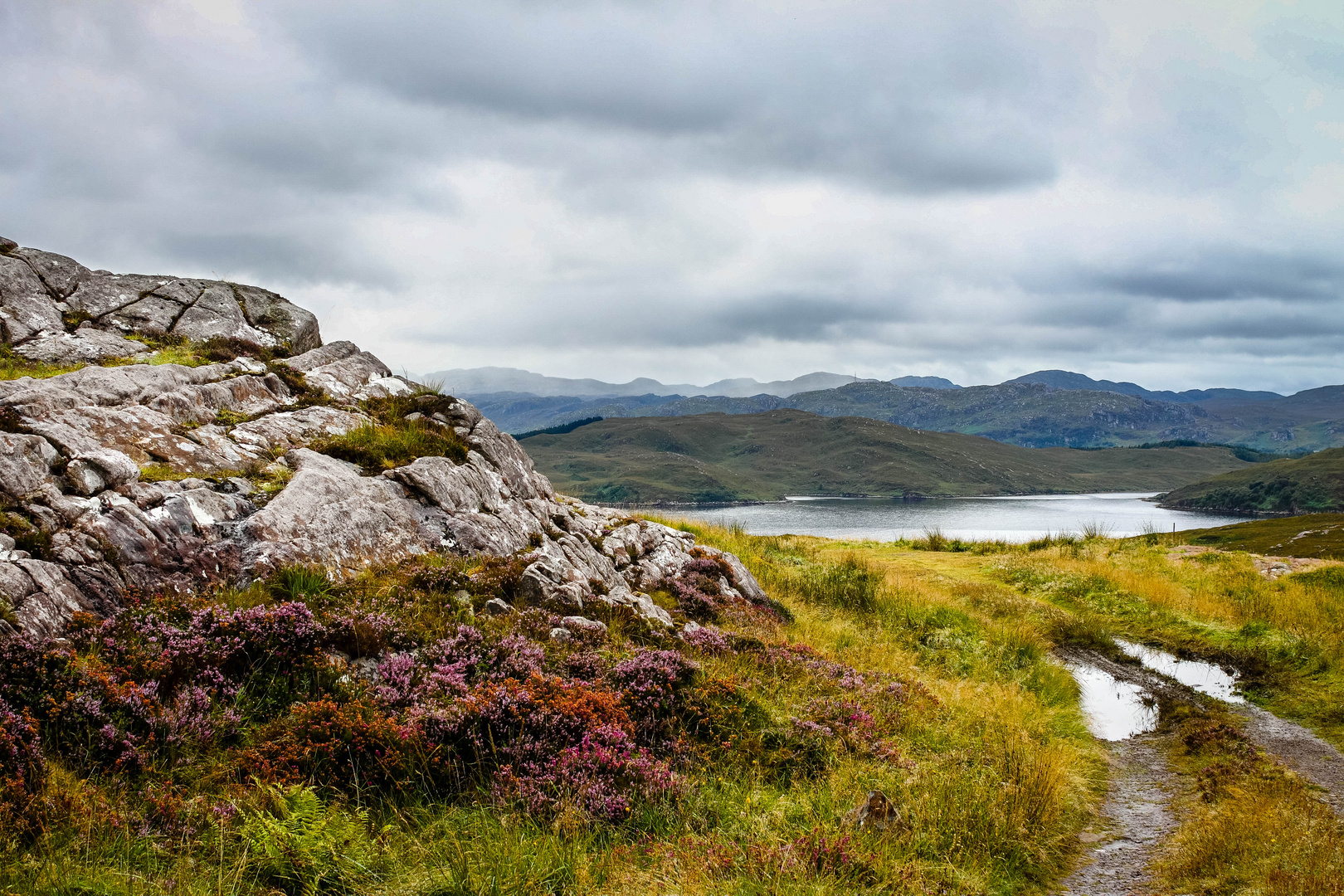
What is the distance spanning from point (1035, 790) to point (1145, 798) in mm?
2284

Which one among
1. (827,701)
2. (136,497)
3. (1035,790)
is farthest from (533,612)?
(1035,790)

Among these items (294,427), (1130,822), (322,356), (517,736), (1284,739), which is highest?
(322,356)

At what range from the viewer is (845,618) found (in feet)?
57.0

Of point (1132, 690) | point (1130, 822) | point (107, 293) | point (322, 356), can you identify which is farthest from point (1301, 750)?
point (107, 293)

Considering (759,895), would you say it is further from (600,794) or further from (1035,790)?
(1035,790)

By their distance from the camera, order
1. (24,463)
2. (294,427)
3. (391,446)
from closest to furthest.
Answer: (24,463)
(294,427)
(391,446)

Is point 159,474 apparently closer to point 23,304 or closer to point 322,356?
point 322,356

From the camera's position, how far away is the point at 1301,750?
410 inches

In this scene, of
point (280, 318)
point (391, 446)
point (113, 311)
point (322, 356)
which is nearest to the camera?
point (391, 446)

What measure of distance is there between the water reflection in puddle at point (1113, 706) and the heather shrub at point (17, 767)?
14.0 meters

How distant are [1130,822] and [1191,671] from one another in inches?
311

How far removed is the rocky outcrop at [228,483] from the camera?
8.20 metres

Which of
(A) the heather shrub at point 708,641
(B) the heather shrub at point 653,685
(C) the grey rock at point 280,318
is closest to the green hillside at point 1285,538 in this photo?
(A) the heather shrub at point 708,641

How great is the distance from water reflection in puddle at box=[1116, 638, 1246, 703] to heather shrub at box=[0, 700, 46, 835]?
56.4 ft
